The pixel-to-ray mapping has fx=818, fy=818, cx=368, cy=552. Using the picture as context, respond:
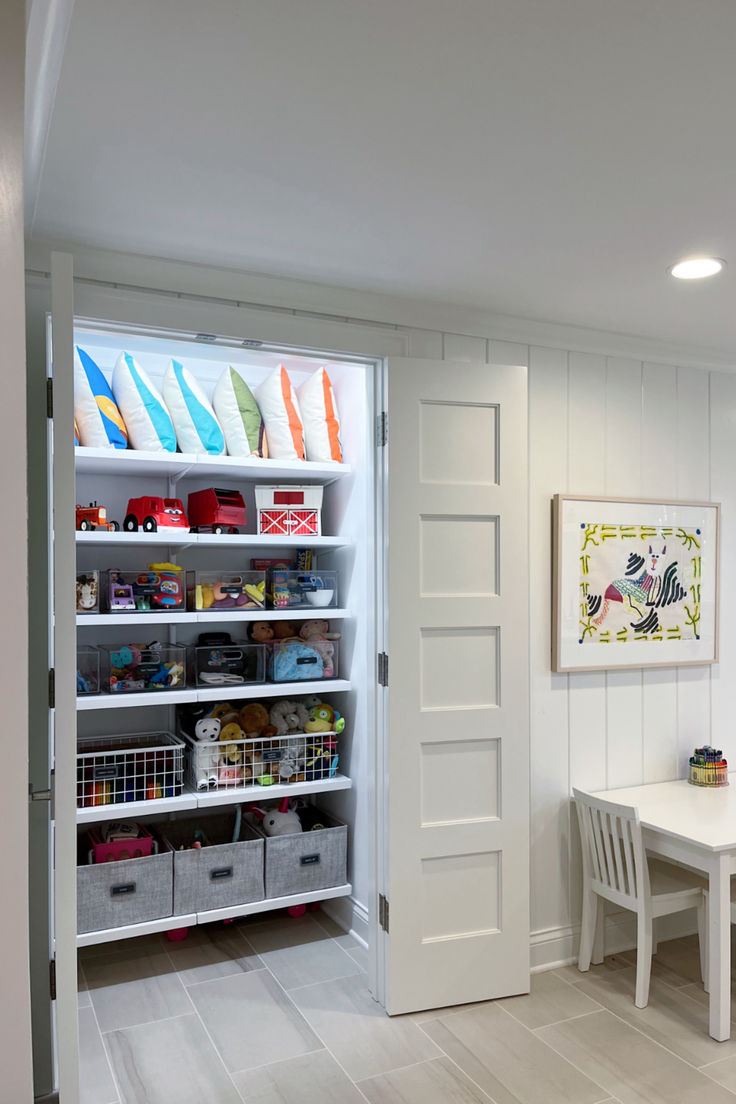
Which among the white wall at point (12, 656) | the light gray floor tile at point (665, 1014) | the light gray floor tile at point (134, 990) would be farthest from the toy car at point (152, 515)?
the white wall at point (12, 656)

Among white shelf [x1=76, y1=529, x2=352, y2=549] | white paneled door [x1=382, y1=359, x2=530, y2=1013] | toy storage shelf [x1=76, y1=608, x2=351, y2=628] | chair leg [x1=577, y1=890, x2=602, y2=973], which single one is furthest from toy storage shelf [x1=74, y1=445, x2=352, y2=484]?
chair leg [x1=577, y1=890, x2=602, y2=973]

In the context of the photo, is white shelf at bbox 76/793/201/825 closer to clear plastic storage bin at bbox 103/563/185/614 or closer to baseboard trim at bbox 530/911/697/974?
clear plastic storage bin at bbox 103/563/185/614

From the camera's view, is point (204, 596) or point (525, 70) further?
point (204, 596)

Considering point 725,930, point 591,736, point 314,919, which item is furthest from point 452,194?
point 314,919

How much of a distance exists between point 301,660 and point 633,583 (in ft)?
4.53

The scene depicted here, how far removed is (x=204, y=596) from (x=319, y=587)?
494 mm

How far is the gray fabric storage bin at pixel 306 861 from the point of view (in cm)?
325

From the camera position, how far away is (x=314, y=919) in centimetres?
356

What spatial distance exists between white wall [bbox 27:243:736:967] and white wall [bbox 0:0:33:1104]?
7.34 ft

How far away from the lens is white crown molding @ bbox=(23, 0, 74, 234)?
4.29 ft

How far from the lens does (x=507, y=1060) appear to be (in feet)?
8.11

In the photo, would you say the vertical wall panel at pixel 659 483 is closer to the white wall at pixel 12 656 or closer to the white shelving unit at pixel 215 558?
the white shelving unit at pixel 215 558

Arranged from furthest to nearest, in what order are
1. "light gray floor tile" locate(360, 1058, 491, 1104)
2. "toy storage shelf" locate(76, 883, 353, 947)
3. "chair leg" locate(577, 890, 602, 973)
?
"chair leg" locate(577, 890, 602, 973), "toy storage shelf" locate(76, 883, 353, 947), "light gray floor tile" locate(360, 1058, 491, 1104)

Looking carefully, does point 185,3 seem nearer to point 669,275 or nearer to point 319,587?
point 669,275
